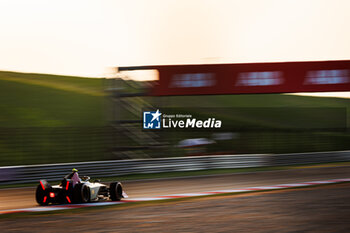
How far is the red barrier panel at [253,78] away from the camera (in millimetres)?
21234

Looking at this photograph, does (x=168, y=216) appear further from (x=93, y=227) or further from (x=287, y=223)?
(x=287, y=223)

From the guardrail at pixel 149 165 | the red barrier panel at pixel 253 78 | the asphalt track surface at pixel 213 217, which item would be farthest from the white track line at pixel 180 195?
the red barrier panel at pixel 253 78

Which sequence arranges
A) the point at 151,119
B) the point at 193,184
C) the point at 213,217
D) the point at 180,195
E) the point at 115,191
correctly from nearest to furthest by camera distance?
1. the point at 213,217
2. the point at 115,191
3. the point at 180,195
4. the point at 193,184
5. the point at 151,119

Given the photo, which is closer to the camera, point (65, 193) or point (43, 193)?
point (65, 193)

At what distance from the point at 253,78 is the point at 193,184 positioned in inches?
333

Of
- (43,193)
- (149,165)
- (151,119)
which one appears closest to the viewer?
(43,193)

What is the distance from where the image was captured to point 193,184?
14.2m

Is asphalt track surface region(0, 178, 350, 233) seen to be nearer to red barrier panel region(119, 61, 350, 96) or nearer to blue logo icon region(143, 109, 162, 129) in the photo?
red barrier panel region(119, 61, 350, 96)

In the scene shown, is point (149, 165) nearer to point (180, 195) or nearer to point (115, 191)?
point (180, 195)

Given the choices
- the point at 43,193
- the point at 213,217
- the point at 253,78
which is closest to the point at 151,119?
the point at 253,78

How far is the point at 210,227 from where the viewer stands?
7.09m

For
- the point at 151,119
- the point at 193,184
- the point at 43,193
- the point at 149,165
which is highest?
the point at 151,119

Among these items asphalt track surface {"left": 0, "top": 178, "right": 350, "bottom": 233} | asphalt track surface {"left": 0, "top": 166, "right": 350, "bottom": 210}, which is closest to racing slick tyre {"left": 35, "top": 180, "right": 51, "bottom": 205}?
asphalt track surface {"left": 0, "top": 166, "right": 350, "bottom": 210}

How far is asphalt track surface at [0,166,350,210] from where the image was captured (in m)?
11.6
